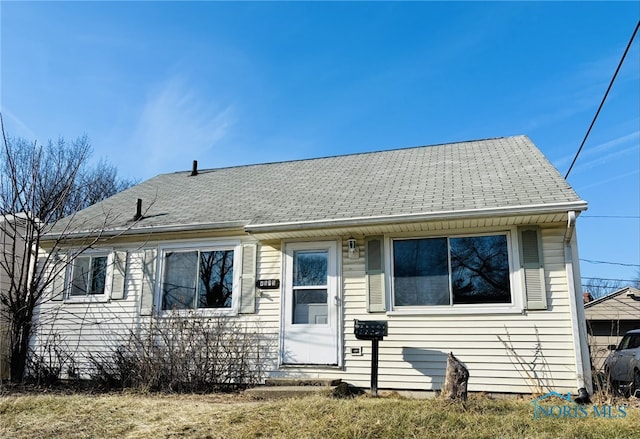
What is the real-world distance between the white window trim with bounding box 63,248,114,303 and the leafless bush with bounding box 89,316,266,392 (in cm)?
120

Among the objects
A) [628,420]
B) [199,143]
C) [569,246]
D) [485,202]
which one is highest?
[199,143]

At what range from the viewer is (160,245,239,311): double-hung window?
8211mm

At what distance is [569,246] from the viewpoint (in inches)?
259

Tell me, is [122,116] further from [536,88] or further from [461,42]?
[536,88]

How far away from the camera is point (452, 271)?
7.09 metres

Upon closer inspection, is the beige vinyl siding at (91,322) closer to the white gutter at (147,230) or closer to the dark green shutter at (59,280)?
the dark green shutter at (59,280)

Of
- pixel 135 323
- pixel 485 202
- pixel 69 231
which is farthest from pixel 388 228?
pixel 69 231

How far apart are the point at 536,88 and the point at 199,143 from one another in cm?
941

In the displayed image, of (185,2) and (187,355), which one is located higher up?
(185,2)

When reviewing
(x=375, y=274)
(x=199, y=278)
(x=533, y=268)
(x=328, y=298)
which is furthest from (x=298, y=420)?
(x=199, y=278)

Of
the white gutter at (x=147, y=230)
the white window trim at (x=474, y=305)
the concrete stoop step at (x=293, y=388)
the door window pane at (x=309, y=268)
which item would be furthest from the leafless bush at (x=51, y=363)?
the white window trim at (x=474, y=305)

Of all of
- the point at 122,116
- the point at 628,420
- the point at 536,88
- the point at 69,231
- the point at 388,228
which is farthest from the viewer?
the point at 122,116

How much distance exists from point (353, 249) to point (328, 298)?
0.88 m

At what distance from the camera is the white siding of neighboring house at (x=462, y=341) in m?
6.43
